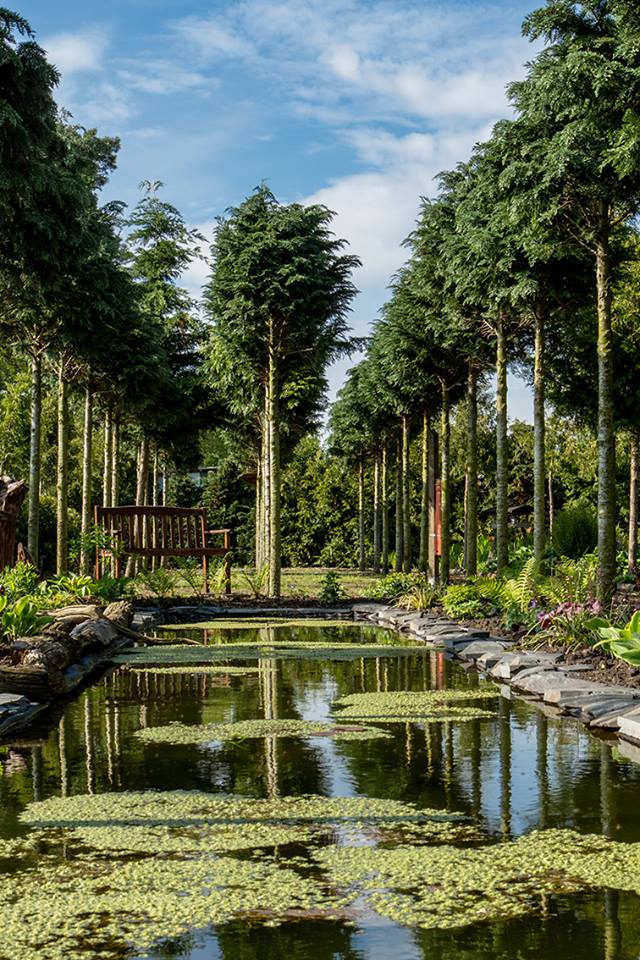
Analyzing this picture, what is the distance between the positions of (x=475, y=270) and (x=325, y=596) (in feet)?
22.7

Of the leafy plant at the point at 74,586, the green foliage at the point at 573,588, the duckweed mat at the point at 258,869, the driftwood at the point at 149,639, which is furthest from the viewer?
the leafy plant at the point at 74,586

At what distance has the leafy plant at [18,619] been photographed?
10669 mm

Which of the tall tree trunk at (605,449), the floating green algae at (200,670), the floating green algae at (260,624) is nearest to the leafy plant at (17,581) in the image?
the floating green algae at (200,670)

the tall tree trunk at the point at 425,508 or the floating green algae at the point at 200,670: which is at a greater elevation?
the tall tree trunk at the point at 425,508

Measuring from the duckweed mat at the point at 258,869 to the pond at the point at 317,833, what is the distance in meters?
0.01

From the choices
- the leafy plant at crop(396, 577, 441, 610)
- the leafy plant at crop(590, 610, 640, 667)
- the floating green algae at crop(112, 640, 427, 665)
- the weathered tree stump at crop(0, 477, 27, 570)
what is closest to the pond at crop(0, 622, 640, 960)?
the leafy plant at crop(590, 610, 640, 667)

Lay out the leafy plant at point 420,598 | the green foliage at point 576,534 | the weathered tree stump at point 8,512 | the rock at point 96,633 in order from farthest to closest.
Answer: the green foliage at point 576,534, the leafy plant at point 420,598, the weathered tree stump at point 8,512, the rock at point 96,633

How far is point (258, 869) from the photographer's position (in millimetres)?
4789

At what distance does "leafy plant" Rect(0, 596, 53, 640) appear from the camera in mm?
10669

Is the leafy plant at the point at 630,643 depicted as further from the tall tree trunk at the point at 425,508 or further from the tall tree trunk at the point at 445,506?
the tall tree trunk at the point at 425,508

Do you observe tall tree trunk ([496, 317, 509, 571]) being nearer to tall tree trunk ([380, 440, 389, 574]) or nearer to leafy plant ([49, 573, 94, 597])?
leafy plant ([49, 573, 94, 597])

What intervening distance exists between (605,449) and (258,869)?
33.6 ft

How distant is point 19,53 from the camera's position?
43.4 feet

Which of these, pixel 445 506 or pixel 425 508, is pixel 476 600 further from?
pixel 425 508
